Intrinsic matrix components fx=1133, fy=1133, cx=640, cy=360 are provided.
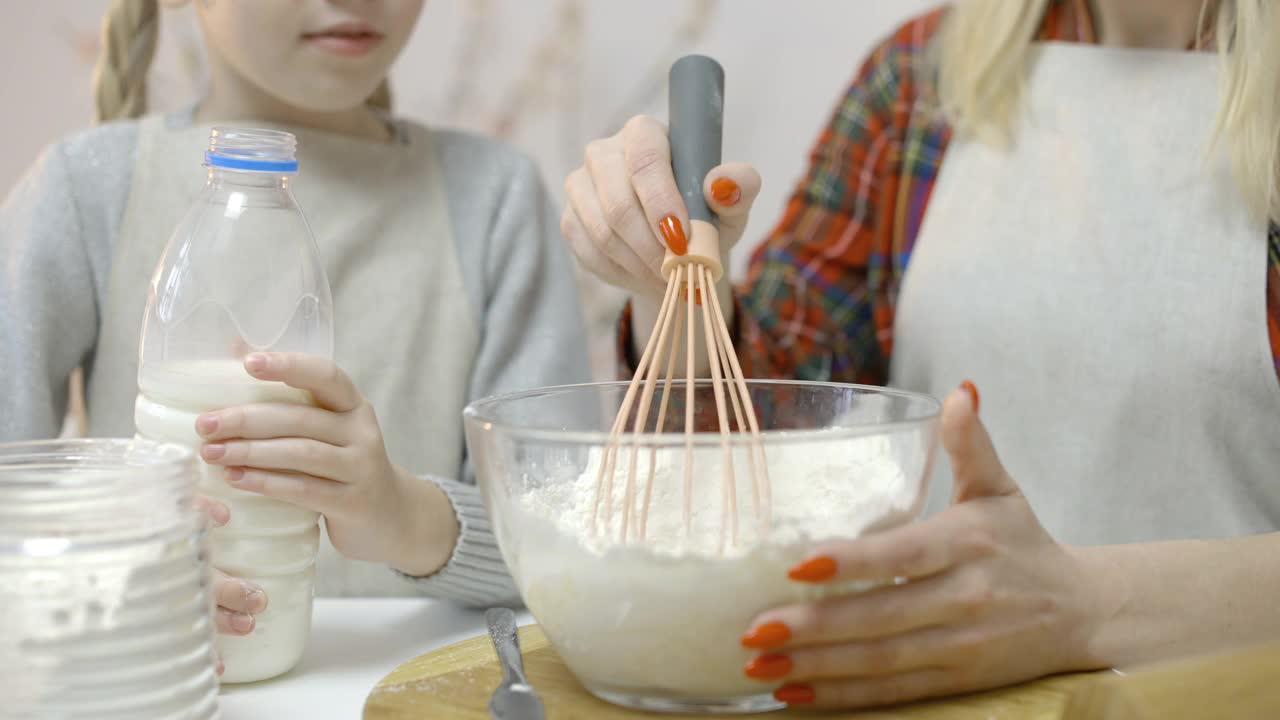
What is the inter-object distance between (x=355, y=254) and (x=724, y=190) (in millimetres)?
498

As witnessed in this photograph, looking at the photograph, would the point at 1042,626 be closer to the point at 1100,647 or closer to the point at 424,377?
the point at 1100,647

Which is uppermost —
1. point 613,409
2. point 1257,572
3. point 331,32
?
point 331,32

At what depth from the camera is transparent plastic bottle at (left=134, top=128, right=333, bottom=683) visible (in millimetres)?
626

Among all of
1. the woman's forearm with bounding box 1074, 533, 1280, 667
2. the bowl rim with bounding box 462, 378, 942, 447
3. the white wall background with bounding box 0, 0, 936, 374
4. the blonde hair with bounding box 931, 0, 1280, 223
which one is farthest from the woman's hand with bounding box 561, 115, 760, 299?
the white wall background with bounding box 0, 0, 936, 374

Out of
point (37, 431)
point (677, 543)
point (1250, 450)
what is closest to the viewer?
point (677, 543)

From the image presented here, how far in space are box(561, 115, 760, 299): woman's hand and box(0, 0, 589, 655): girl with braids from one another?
21cm

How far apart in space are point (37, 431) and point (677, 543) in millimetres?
657

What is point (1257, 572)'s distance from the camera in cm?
74

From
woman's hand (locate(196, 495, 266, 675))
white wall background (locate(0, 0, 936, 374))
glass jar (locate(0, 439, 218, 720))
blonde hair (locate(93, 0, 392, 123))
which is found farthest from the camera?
white wall background (locate(0, 0, 936, 374))

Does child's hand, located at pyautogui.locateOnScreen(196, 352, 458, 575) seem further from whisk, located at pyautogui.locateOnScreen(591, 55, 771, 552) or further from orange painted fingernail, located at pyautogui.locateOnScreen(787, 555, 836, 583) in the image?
orange painted fingernail, located at pyautogui.locateOnScreen(787, 555, 836, 583)

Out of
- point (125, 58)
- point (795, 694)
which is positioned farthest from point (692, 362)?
point (125, 58)

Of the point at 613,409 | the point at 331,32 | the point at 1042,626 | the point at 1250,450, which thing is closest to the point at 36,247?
the point at 331,32

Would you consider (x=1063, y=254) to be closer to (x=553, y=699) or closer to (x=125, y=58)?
(x=553, y=699)

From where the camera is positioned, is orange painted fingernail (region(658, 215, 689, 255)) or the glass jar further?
orange painted fingernail (region(658, 215, 689, 255))
